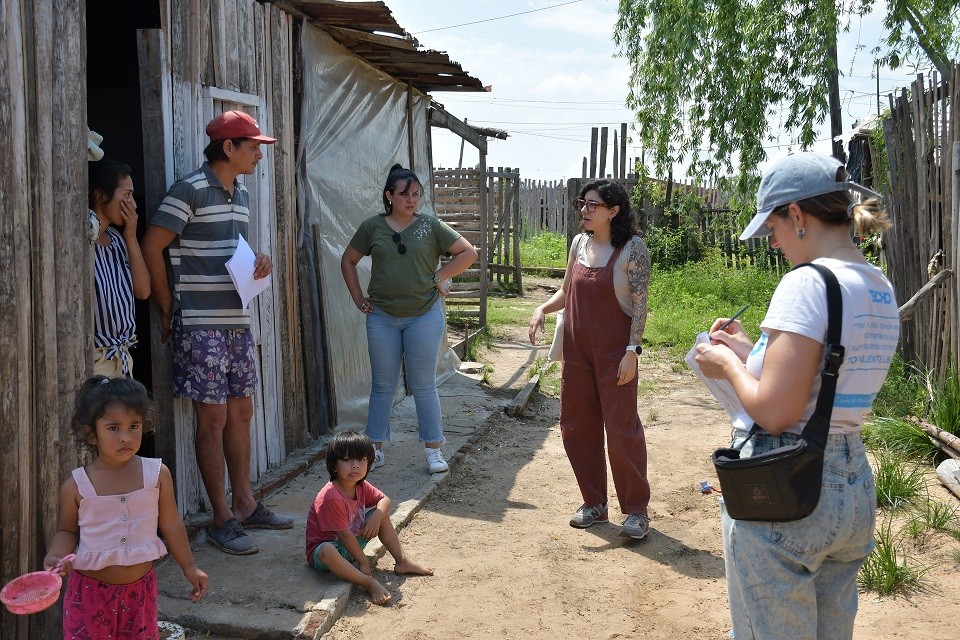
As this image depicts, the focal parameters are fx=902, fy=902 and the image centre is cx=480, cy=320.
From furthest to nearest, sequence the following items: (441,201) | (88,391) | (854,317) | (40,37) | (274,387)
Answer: (441,201)
(274,387)
(40,37)
(88,391)
(854,317)

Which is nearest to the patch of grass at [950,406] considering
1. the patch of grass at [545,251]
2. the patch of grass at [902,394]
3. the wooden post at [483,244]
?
the patch of grass at [902,394]

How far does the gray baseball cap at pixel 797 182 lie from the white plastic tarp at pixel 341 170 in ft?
15.0

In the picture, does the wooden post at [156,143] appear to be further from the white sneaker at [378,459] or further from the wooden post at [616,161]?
the wooden post at [616,161]

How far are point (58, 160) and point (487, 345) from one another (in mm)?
8786

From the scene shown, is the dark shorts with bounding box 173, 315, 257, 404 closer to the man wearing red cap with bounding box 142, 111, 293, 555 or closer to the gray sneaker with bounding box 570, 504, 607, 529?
A: the man wearing red cap with bounding box 142, 111, 293, 555

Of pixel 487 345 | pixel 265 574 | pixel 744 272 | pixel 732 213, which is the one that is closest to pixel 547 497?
pixel 265 574

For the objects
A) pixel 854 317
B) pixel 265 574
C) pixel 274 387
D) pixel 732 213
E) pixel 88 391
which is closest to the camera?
pixel 854 317

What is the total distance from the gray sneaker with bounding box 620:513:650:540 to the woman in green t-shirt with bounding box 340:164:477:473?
4.75 ft

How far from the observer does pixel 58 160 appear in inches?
133

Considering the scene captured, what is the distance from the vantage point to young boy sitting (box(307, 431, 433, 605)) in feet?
13.6

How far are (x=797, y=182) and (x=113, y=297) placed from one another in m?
2.99

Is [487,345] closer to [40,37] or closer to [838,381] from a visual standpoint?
[40,37]

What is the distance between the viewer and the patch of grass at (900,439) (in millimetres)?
6184

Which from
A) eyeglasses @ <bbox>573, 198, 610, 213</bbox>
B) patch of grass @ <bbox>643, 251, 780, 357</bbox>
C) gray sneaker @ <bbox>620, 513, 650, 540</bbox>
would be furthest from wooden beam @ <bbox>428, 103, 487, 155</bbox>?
gray sneaker @ <bbox>620, 513, 650, 540</bbox>
